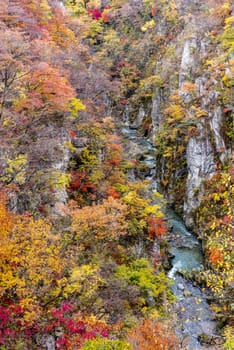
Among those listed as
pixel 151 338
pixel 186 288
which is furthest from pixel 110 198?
pixel 186 288

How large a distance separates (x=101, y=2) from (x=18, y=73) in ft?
168

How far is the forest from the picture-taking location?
11688 millimetres

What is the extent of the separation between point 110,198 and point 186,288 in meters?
8.87

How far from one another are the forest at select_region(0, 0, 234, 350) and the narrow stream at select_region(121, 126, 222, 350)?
10cm

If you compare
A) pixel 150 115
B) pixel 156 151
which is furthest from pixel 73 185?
pixel 150 115

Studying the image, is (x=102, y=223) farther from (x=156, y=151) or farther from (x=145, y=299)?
(x=156, y=151)

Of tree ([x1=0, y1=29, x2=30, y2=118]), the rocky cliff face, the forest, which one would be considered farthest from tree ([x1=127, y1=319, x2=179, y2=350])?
the rocky cliff face

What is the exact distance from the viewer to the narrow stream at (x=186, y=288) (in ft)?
56.2

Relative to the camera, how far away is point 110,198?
59.2 feet

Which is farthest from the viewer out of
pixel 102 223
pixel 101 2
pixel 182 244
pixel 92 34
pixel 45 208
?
pixel 101 2

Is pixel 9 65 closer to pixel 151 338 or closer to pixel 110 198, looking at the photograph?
pixel 110 198

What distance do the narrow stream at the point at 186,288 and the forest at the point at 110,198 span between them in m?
0.10

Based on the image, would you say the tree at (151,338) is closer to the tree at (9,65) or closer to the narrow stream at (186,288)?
the narrow stream at (186,288)

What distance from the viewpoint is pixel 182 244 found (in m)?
26.0
